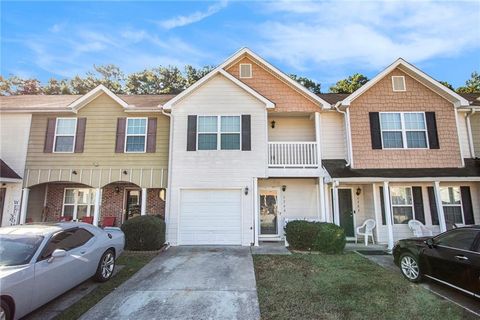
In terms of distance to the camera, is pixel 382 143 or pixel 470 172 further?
pixel 382 143

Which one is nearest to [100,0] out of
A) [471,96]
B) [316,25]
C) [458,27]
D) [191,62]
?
[316,25]

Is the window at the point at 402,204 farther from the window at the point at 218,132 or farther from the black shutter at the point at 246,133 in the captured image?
the window at the point at 218,132

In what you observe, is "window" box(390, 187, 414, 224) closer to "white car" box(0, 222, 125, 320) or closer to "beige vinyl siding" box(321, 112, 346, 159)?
"beige vinyl siding" box(321, 112, 346, 159)

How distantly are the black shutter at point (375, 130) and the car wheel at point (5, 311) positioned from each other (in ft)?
40.5

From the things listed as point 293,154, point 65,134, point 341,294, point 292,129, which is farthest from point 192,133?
point 341,294

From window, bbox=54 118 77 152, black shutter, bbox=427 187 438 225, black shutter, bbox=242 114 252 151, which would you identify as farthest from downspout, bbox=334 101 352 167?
window, bbox=54 118 77 152

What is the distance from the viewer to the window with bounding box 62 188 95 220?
42.2ft

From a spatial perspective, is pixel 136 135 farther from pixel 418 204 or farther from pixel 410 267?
pixel 418 204

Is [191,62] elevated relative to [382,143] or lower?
elevated

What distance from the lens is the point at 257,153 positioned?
11.2 metres

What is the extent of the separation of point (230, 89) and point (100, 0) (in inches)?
227

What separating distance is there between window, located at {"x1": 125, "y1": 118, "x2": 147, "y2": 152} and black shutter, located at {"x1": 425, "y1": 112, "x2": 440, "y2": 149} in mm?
13004

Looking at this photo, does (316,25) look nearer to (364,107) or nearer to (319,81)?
(364,107)

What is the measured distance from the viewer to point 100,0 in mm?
8445
